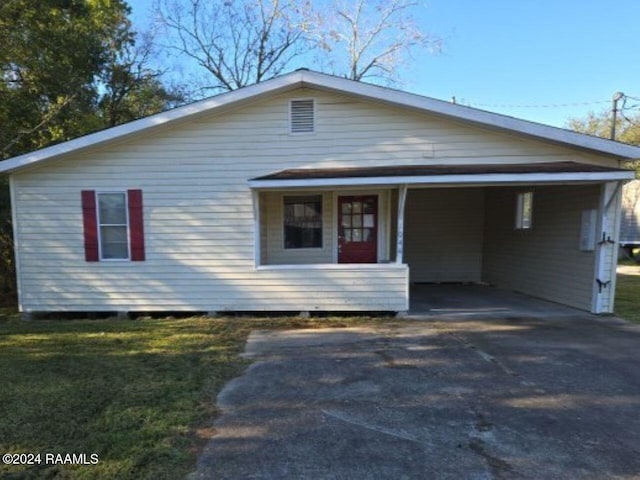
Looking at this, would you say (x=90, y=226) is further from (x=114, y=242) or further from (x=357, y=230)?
(x=357, y=230)

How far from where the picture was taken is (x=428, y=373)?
501cm

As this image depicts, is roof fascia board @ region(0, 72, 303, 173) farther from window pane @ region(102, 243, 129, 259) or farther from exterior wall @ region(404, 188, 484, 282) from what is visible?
exterior wall @ region(404, 188, 484, 282)

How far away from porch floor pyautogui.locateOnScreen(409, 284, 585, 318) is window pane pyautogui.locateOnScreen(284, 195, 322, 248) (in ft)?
8.45

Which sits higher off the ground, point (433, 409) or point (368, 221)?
point (368, 221)

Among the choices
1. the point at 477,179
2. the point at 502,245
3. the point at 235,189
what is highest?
the point at 477,179

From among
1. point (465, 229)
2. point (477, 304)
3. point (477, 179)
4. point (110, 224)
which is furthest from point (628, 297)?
point (110, 224)

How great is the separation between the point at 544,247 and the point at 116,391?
29.3ft

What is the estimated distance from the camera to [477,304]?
30.2 feet

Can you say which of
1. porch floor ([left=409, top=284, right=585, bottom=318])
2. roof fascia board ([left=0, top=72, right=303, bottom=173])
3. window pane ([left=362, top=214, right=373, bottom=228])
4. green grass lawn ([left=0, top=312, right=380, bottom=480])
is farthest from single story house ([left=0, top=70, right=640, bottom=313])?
window pane ([left=362, top=214, right=373, bottom=228])

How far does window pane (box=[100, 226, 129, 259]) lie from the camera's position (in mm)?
8258

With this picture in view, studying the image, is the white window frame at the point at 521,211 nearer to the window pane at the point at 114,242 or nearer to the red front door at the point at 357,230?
the red front door at the point at 357,230

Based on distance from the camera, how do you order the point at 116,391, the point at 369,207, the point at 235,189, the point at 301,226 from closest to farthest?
the point at 116,391 < the point at 235,189 < the point at 369,207 < the point at 301,226

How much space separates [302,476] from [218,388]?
1.91m

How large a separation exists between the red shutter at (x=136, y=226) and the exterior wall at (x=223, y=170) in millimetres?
120
